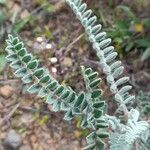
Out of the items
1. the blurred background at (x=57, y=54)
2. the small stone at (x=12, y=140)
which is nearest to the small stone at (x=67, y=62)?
the blurred background at (x=57, y=54)

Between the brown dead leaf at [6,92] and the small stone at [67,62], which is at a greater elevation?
the small stone at [67,62]

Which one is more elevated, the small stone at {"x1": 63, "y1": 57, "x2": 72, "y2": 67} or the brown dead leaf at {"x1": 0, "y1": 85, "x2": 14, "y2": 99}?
the small stone at {"x1": 63, "y1": 57, "x2": 72, "y2": 67}

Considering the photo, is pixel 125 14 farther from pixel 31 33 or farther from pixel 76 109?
pixel 76 109

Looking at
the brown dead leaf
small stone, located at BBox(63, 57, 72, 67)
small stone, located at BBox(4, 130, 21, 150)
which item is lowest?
small stone, located at BBox(4, 130, 21, 150)

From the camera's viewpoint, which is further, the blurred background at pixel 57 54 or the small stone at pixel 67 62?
the small stone at pixel 67 62

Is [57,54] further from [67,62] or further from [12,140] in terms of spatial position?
[12,140]

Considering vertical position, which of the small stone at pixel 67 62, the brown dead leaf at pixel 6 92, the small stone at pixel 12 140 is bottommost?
the small stone at pixel 12 140

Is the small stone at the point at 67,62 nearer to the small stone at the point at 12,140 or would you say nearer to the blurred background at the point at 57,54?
the blurred background at the point at 57,54

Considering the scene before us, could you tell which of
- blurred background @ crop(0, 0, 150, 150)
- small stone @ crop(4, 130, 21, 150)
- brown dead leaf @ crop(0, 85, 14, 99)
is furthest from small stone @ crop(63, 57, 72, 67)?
small stone @ crop(4, 130, 21, 150)

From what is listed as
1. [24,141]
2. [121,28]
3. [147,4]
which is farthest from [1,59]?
[147,4]

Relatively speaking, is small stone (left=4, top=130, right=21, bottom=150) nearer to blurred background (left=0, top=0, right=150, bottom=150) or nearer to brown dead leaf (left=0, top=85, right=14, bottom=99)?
blurred background (left=0, top=0, right=150, bottom=150)
